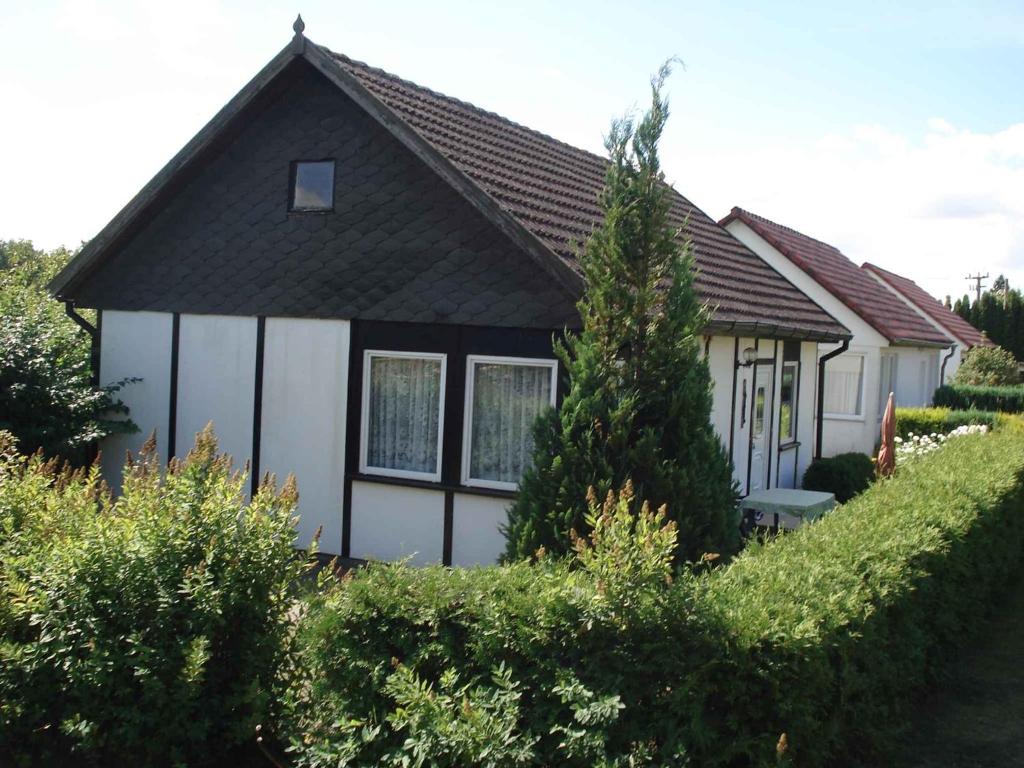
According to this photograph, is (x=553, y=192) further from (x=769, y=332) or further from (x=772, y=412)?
(x=772, y=412)

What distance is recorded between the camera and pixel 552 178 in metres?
12.4

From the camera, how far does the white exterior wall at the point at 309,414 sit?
11.2 m

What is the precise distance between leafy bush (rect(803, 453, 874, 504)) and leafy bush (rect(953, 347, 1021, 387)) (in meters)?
21.1

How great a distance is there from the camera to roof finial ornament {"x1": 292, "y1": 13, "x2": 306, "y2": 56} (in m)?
10.9

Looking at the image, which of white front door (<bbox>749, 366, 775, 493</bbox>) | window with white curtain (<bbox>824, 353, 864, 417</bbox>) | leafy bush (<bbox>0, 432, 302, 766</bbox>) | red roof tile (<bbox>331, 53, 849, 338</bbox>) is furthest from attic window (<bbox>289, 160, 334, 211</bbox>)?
window with white curtain (<bbox>824, 353, 864, 417</bbox>)

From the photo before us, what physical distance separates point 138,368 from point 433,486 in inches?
172

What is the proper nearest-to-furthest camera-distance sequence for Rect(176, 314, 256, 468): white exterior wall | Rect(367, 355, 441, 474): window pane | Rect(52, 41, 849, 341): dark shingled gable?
1. Rect(52, 41, 849, 341): dark shingled gable
2. Rect(367, 355, 441, 474): window pane
3. Rect(176, 314, 256, 468): white exterior wall

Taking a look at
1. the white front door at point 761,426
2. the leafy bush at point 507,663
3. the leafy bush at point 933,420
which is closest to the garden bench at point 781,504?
the white front door at point 761,426

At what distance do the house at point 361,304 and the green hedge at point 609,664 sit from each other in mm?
4451

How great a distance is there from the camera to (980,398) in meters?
27.8

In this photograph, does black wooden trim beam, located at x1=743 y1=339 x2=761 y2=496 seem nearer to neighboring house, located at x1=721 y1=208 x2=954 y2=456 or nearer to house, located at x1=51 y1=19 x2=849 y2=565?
house, located at x1=51 y1=19 x2=849 y2=565

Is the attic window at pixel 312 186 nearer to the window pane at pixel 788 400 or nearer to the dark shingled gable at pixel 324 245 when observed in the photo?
the dark shingled gable at pixel 324 245

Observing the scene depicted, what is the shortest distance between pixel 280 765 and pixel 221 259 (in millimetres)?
7678

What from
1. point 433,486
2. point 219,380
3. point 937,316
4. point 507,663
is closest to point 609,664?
point 507,663
